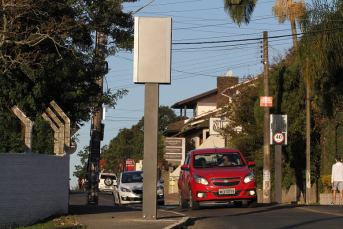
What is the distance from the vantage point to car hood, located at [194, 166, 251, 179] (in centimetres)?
1771

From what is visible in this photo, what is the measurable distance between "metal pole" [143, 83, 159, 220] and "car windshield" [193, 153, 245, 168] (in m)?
5.54

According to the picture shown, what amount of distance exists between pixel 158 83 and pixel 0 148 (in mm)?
3439

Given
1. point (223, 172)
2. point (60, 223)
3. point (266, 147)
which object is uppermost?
point (266, 147)

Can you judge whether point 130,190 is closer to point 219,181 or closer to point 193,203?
point 193,203

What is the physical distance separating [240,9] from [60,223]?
1208 inches

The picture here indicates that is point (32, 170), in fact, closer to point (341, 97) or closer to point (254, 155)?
point (341, 97)

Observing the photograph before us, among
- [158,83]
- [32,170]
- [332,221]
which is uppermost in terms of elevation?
[158,83]

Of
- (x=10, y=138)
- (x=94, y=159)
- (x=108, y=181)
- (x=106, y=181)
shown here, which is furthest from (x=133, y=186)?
(x=108, y=181)

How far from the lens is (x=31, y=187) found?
13.7 m

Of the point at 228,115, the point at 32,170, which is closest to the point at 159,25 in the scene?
the point at 32,170

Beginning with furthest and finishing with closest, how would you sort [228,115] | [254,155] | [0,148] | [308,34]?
[228,115], [254,155], [308,34], [0,148]

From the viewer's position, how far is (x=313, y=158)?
3425 centimetres

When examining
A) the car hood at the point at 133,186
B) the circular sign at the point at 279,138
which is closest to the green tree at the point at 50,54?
the car hood at the point at 133,186

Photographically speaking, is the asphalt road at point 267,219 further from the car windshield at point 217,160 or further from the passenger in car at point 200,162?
the passenger in car at point 200,162
